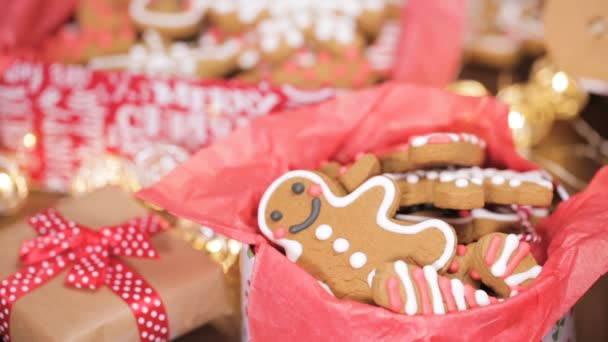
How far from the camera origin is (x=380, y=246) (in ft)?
2.44

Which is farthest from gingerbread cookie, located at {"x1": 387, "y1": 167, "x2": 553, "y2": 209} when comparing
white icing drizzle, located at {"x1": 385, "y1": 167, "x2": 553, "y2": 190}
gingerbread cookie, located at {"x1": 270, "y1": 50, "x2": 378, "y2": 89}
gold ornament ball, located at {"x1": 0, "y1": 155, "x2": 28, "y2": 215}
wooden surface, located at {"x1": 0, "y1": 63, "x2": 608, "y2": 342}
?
gold ornament ball, located at {"x1": 0, "y1": 155, "x2": 28, "y2": 215}

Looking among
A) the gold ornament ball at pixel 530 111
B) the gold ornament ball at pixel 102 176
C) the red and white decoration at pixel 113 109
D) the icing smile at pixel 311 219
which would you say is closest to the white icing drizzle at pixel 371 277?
the icing smile at pixel 311 219

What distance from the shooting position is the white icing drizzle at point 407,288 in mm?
640

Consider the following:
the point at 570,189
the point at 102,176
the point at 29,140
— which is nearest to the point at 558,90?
the point at 570,189

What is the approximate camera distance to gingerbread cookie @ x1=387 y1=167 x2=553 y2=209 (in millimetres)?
775

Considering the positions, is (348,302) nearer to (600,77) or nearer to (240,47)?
(600,77)

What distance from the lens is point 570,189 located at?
130 centimetres

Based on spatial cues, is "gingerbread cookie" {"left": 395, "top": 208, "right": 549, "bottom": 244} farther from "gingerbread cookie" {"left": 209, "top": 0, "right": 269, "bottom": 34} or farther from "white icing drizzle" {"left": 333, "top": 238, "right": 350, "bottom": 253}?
"gingerbread cookie" {"left": 209, "top": 0, "right": 269, "bottom": 34}

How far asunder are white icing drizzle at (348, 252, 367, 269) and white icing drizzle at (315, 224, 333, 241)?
4cm

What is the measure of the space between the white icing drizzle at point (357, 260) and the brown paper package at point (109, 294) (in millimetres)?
242

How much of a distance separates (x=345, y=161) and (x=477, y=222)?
245 mm

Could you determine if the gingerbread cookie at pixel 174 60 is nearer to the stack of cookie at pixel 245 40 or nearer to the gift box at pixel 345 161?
the stack of cookie at pixel 245 40

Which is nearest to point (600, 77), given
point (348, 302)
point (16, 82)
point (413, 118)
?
point (413, 118)

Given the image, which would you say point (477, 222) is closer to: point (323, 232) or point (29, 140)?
point (323, 232)
